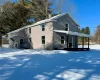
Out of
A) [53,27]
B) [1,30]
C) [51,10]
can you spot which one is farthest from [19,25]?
[53,27]

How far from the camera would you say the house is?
24891 millimetres

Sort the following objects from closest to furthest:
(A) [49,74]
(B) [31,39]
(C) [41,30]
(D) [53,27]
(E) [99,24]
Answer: (A) [49,74] < (D) [53,27] < (C) [41,30] < (B) [31,39] < (E) [99,24]

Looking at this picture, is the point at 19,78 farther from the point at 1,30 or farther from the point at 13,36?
the point at 1,30

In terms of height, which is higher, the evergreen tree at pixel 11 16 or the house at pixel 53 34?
the evergreen tree at pixel 11 16

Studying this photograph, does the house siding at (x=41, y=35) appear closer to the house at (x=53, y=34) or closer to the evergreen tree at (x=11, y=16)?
the house at (x=53, y=34)

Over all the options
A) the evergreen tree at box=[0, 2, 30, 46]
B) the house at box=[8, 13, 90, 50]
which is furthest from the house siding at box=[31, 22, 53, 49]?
the evergreen tree at box=[0, 2, 30, 46]

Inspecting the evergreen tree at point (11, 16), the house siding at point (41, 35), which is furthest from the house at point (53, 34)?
the evergreen tree at point (11, 16)

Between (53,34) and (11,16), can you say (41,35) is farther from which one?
(11,16)

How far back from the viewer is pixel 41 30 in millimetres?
27141

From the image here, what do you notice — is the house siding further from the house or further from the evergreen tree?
the evergreen tree

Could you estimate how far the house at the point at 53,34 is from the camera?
81.7 ft

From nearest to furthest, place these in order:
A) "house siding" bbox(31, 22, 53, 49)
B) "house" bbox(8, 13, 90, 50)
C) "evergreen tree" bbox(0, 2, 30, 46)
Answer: "house" bbox(8, 13, 90, 50) < "house siding" bbox(31, 22, 53, 49) < "evergreen tree" bbox(0, 2, 30, 46)

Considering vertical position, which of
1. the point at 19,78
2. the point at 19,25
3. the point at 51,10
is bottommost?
the point at 19,78

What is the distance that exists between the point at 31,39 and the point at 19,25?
11507 mm
